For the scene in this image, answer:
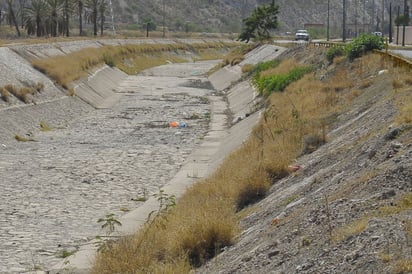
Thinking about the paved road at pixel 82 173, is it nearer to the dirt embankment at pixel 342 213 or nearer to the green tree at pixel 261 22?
the dirt embankment at pixel 342 213

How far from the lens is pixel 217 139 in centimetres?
3666

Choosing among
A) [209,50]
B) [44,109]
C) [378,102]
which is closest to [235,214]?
[378,102]

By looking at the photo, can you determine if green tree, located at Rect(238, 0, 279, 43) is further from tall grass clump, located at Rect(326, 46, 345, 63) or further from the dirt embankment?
the dirt embankment

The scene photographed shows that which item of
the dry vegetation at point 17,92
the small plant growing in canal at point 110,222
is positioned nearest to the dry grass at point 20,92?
the dry vegetation at point 17,92

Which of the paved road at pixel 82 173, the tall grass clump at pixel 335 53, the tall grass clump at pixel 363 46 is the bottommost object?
A: the paved road at pixel 82 173

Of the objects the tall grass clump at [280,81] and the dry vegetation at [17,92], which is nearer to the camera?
the tall grass clump at [280,81]

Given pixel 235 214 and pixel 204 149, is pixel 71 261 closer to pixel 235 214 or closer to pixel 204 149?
pixel 235 214

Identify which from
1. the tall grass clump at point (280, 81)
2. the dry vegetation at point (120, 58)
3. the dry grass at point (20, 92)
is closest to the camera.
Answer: the tall grass clump at point (280, 81)

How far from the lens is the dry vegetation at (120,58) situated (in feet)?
180

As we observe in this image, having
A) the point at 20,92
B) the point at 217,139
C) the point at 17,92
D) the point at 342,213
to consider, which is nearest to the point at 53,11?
the point at 20,92

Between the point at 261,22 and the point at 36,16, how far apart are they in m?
26.8

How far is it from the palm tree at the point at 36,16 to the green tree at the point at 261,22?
23924 millimetres

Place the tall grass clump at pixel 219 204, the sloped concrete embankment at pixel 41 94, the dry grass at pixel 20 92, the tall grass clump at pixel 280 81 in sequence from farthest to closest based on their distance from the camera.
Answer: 1. the dry grass at pixel 20 92
2. the tall grass clump at pixel 280 81
3. the sloped concrete embankment at pixel 41 94
4. the tall grass clump at pixel 219 204

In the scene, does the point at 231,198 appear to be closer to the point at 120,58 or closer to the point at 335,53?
the point at 335,53
